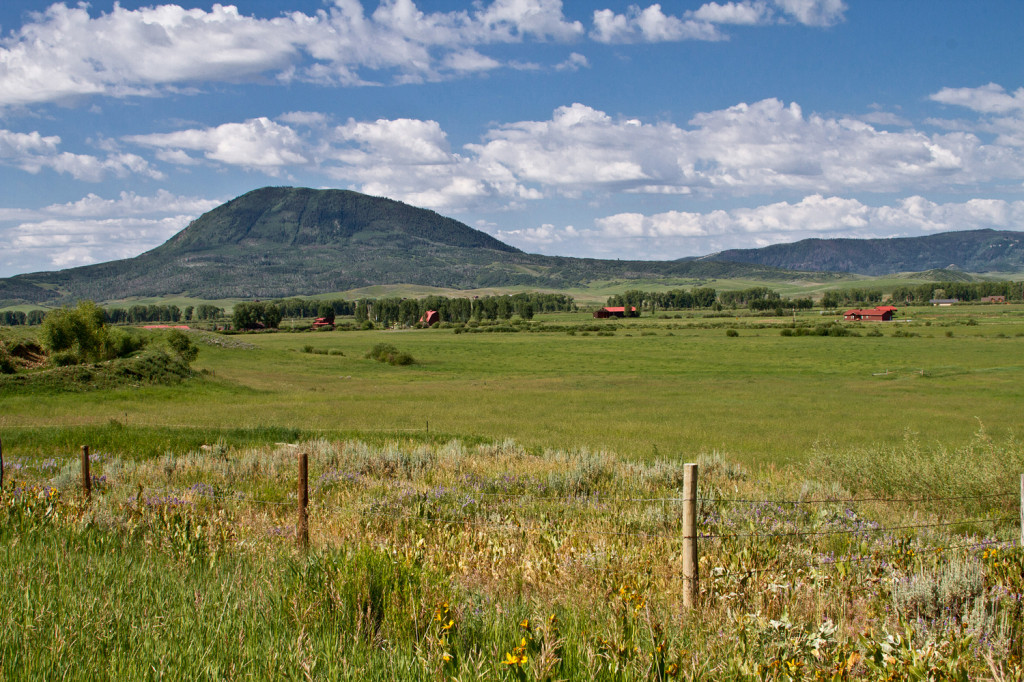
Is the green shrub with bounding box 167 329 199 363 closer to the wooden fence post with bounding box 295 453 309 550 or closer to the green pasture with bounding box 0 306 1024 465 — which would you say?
the green pasture with bounding box 0 306 1024 465

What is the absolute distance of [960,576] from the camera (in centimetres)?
610

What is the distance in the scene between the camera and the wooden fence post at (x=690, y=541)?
6023 mm

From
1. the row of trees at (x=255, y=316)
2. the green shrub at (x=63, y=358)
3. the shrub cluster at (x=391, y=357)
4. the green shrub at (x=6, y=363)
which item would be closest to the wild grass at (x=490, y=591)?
the green shrub at (x=6, y=363)

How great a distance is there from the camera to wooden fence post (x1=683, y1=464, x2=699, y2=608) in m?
6.02

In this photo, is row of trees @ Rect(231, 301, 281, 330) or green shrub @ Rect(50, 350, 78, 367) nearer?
green shrub @ Rect(50, 350, 78, 367)

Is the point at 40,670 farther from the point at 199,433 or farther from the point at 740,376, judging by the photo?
the point at 740,376

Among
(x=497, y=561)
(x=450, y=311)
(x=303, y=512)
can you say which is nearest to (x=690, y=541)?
(x=497, y=561)

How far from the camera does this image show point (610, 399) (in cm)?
3762

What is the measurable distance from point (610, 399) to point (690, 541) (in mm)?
31819

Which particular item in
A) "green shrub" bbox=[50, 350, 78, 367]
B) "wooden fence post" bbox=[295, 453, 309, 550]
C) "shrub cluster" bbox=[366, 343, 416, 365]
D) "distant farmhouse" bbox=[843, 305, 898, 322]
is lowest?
"shrub cluster" bbox=[366, 343, 416, 365]

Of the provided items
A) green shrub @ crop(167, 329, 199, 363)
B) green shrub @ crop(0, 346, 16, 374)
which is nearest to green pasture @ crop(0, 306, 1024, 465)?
green shrub @ crop(167, 329, 199, 363)

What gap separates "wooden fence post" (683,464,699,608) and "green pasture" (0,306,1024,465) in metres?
12.7

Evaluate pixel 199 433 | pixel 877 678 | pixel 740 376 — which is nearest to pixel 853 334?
pixel 740 376

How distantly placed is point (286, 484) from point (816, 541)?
8.78 metres
